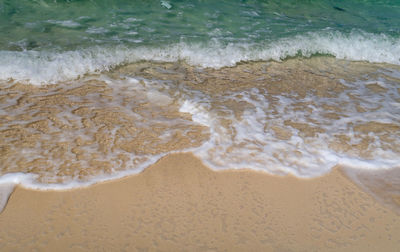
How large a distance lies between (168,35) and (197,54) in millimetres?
716

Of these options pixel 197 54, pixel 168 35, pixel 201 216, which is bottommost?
pixel 201 216

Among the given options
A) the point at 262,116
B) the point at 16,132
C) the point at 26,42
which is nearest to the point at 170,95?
the point at 262,116

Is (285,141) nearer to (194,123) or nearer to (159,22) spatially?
(194,123)

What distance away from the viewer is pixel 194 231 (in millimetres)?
1924

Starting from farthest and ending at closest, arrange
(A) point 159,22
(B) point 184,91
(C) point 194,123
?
(A) point 159,22 → (B) point 184,91 → (C) point 194,123

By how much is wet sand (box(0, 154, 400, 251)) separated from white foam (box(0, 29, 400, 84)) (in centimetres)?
200

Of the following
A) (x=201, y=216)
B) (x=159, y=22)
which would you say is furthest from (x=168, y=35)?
(x=201, y=216)

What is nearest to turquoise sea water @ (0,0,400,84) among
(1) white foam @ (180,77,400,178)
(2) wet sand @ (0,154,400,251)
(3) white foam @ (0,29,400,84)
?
(3) white foam @ (0,29,400,84)

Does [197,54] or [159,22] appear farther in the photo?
[159,22]

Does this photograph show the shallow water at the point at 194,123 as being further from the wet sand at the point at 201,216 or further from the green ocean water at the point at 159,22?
the green ocean water at the point at 159,22

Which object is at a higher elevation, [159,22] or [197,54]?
[159,22]

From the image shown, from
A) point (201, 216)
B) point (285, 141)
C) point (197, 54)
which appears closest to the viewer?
point (201, 216)

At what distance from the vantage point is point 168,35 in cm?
513

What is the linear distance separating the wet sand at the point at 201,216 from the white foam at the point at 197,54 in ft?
6.55
